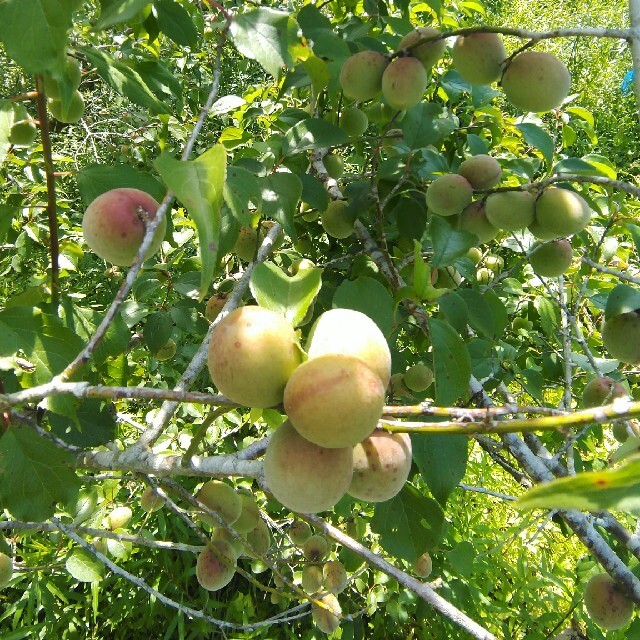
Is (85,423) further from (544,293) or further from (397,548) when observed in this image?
(544,293)

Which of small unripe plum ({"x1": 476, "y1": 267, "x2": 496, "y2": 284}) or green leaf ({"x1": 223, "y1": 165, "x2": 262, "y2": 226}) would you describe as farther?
small unripe plum ({"x1": 476, "y1": 267, "x2": 496, "y2": 284})

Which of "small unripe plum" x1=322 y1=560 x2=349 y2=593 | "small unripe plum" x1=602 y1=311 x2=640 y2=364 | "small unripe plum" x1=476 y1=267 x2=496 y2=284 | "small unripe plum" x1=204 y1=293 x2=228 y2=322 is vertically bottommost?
"small unripe plum" x1=322 y1=560 x2=349 y2=593

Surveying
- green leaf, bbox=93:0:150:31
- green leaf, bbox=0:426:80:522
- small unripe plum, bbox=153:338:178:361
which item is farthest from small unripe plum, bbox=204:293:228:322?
green leaf, bbox=93:0:150:31

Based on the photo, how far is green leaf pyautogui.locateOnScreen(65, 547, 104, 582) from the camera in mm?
1575

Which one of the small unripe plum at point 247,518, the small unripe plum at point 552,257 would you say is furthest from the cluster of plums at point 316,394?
the small unripe plum at point 552,257

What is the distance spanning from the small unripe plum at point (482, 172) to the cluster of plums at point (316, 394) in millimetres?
984

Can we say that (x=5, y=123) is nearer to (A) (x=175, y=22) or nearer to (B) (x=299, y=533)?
(A) (x=175, y=22)

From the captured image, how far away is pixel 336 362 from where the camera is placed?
0.64 m

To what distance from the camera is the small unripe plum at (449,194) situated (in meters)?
1.48

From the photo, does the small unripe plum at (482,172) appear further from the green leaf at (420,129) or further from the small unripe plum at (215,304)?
the small unripe plum at (215,304)

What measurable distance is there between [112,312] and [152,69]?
45.7 inches

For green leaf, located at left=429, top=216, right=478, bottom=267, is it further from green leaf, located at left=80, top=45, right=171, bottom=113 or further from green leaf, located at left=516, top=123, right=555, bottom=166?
green leaf, located at left=80, top=45, right=171, bottom=113

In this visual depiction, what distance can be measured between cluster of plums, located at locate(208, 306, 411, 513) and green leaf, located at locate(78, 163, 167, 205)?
58cm

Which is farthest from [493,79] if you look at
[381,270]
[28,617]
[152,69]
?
[28,617]
